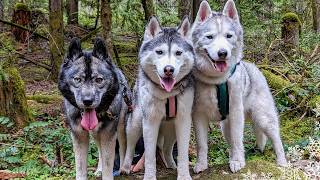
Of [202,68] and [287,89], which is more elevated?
[202,68]

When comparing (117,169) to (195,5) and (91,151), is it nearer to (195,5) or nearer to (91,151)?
(91,151)

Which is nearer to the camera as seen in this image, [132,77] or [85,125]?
[85,125]

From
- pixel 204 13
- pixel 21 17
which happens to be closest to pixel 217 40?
pixel 204 13

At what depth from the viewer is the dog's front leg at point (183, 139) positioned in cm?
434

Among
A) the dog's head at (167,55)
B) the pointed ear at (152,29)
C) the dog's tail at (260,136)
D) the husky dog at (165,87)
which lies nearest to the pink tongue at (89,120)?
the husky dog at (165,87)

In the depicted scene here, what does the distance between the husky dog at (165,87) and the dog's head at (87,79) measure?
1.25 ft

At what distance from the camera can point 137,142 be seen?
5.11 meters

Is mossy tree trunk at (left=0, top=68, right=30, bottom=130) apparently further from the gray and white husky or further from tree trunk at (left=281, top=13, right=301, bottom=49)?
tree trunk at (left=281, top=13, right=301, bottom=49)

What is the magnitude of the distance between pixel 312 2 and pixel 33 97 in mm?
12204

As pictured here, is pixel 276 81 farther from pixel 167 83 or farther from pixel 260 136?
pixel 167 83

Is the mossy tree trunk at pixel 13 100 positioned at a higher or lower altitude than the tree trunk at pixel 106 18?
lower

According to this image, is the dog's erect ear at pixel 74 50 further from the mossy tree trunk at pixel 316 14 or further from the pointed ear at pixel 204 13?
the mossy tree trunk at pixel 316 14

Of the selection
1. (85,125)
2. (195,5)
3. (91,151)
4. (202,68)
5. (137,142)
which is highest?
(195,5)

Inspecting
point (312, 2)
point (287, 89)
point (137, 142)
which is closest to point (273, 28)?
point (312, 2)
